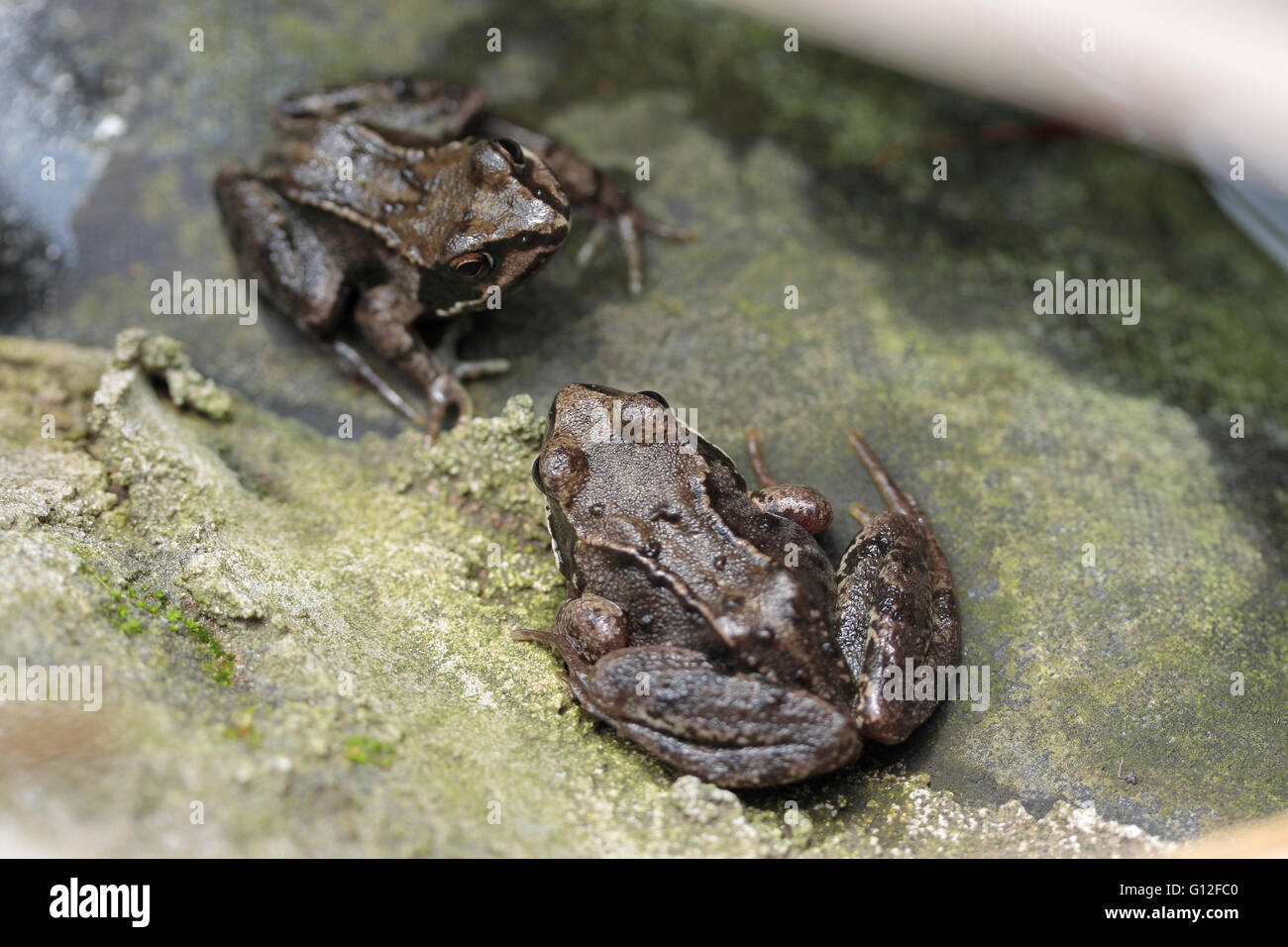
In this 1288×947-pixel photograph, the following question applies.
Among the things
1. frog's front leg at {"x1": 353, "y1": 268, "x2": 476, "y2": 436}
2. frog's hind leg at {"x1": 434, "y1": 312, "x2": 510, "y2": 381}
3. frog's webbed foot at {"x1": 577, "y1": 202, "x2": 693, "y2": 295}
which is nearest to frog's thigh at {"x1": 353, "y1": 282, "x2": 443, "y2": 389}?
frog's front leg at {"x1": 353, "y1": 268, "x2": 476, "y2": 436}

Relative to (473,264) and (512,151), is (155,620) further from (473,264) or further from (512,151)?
(512,151)

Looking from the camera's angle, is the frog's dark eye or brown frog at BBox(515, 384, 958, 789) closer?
brown frog at BBox(515, 384, 958, 789)

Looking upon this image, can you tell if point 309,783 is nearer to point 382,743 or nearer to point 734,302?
point 382,743

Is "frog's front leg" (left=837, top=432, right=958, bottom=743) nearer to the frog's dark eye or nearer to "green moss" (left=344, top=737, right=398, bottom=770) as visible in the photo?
"green moss" (left=344, top=737, right=398, bottom=770)

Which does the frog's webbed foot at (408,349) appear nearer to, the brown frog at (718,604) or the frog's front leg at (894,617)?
the brown frog at (718,604)

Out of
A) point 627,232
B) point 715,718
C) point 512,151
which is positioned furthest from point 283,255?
point 715,718

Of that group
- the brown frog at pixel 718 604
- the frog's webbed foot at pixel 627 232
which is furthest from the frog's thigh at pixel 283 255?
the brown frog at pixel 718 604
